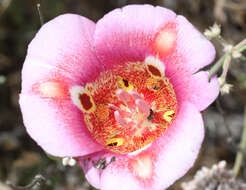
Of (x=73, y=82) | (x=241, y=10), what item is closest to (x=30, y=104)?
(x=73, y=82)

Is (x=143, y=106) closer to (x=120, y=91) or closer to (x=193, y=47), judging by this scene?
(x=120, y=91)

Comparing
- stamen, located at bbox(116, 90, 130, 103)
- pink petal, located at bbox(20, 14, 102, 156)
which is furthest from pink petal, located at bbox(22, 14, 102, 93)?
stamen, located at bbox(116, 90, 130, 103)

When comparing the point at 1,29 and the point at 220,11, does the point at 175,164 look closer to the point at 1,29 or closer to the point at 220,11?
the point at 220,11

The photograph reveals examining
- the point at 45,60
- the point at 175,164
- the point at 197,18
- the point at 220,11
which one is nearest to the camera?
the point at 175,164

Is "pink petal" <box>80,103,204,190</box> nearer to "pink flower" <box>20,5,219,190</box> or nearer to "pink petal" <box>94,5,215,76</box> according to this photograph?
"pink flower" <box>20,5,219,190</box>

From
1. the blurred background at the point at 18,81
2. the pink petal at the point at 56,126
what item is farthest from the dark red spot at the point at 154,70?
the blurred background at the point at 18,81

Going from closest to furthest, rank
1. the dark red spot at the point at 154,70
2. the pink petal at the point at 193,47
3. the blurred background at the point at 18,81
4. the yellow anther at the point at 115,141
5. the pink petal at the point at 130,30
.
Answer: the pink petal at the point at 193,47 → the pink petal at the point at 130,30 → the dark red spot at the point at 154,70 → the yellow anther at the point at 115,141 → the blurred background at the point at 18,81

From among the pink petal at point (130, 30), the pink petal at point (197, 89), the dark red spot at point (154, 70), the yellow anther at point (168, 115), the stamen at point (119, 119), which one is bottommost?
the stamen at point (119, 119)

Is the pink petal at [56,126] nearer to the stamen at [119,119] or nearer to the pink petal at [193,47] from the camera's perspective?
the stamen at [119,119]
